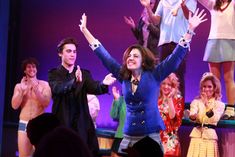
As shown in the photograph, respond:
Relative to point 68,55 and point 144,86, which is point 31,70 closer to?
point 68,55

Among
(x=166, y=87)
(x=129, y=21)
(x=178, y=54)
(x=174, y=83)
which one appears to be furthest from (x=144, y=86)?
(x=129, y=21)

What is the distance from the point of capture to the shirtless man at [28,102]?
416 cm

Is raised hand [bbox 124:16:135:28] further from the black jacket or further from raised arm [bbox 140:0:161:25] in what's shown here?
the black jacket

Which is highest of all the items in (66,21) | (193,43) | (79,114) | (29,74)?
(66,21)

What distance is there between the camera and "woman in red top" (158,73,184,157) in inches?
153

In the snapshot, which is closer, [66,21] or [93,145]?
[93,145]

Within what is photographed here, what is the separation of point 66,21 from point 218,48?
1676 millimetres

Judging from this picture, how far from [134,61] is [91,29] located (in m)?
1.52

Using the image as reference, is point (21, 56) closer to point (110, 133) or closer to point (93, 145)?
point (110, 133)

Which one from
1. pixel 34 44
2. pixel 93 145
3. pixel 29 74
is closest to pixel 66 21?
pixel 34 44

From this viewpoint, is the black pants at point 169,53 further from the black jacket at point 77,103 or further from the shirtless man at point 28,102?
the shirtless man at point 28,102

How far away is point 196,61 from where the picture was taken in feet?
13.7

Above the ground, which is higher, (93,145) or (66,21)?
(66,21)

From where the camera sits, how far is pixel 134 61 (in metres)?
3.22
